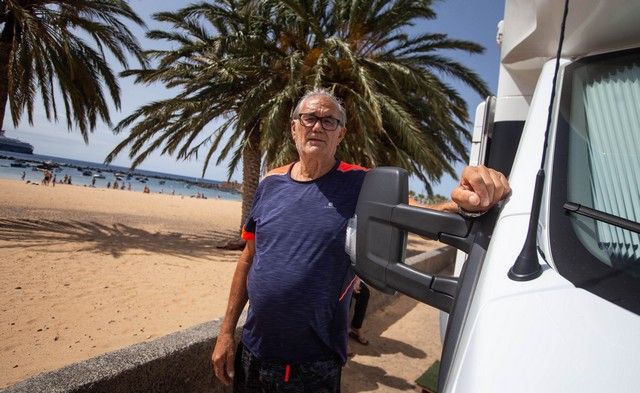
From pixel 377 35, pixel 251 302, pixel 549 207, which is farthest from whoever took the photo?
pixel 377 35

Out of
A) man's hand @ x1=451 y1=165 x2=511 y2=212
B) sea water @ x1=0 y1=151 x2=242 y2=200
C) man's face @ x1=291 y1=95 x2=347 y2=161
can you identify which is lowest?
sea water @ x1=0 y1=151 x2=242 y2=200

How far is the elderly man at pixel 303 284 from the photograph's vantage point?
1.73 m

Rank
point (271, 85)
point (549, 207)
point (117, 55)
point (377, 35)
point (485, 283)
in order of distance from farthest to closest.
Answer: point (117, 55) < point (377, 35) < point (271, 85) < point (549, 207) < point (485, 283)

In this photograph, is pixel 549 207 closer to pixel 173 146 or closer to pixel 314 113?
pixel 314 113

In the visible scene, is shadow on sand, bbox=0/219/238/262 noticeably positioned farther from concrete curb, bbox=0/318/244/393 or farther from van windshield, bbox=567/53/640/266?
van windshield, bbox=567/53/640/266

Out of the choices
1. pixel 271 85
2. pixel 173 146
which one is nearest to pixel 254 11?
pixel 271 85

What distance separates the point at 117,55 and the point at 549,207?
11.7 m

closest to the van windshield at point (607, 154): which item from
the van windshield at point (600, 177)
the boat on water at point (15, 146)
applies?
the van windshield at point (600, 177)

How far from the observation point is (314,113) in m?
2.01

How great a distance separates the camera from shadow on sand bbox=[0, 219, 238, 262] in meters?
8.71

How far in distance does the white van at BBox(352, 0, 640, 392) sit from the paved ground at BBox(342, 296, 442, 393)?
2.69 m

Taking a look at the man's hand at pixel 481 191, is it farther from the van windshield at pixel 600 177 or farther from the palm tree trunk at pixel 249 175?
the palm tree trunk at pixel 249 175

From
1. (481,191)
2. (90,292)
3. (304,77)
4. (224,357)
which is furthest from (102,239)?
(481,191)

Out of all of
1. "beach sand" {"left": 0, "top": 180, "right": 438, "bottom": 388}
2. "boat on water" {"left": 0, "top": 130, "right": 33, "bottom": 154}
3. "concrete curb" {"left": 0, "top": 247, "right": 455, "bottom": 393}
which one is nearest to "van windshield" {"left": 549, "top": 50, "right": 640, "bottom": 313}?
"concrete curb" {"left": 0, "top": 247, "right": 455, "bottom": 393}
